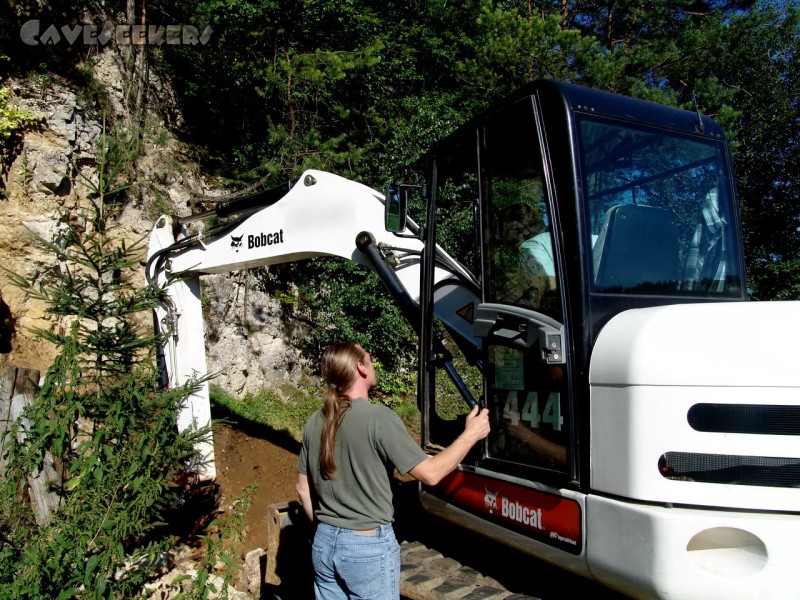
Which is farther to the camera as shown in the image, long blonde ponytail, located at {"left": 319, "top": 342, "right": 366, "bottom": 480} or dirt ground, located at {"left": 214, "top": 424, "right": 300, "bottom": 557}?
dirt ground, located at {"left": 214, "top": 424, "right": 300, "bottom": 557}

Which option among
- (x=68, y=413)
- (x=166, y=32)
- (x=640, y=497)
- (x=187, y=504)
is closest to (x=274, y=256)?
(x=68, y=413)

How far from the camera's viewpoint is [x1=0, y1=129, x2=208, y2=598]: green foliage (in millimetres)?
3318

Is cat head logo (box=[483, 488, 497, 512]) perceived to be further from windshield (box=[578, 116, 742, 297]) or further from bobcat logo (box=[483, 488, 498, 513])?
windshield (box=[578, 116, 742, 297])

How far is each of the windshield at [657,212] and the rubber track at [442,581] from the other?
160 cm

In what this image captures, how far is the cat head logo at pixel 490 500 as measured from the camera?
3197mm

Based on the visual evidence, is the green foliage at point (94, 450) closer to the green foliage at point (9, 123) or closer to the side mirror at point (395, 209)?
the side mirror at point (395, 209)

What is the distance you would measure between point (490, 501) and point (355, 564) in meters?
0.87

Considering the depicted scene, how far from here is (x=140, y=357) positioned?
461 cm

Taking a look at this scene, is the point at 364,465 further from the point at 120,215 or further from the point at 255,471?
the point at 120,215

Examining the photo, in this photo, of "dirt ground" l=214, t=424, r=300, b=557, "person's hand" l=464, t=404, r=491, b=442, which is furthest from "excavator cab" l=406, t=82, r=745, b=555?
"dirt ground" l=214, t=424, r=300, b=557

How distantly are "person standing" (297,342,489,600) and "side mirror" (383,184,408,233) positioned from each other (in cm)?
124

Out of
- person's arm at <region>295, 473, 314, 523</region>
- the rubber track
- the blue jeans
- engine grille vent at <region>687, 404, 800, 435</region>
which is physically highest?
engine grille vent at <region>687, 404, 800, 435</region>

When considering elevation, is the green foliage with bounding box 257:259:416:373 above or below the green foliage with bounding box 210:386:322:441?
above

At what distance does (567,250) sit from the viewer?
2.81 m
